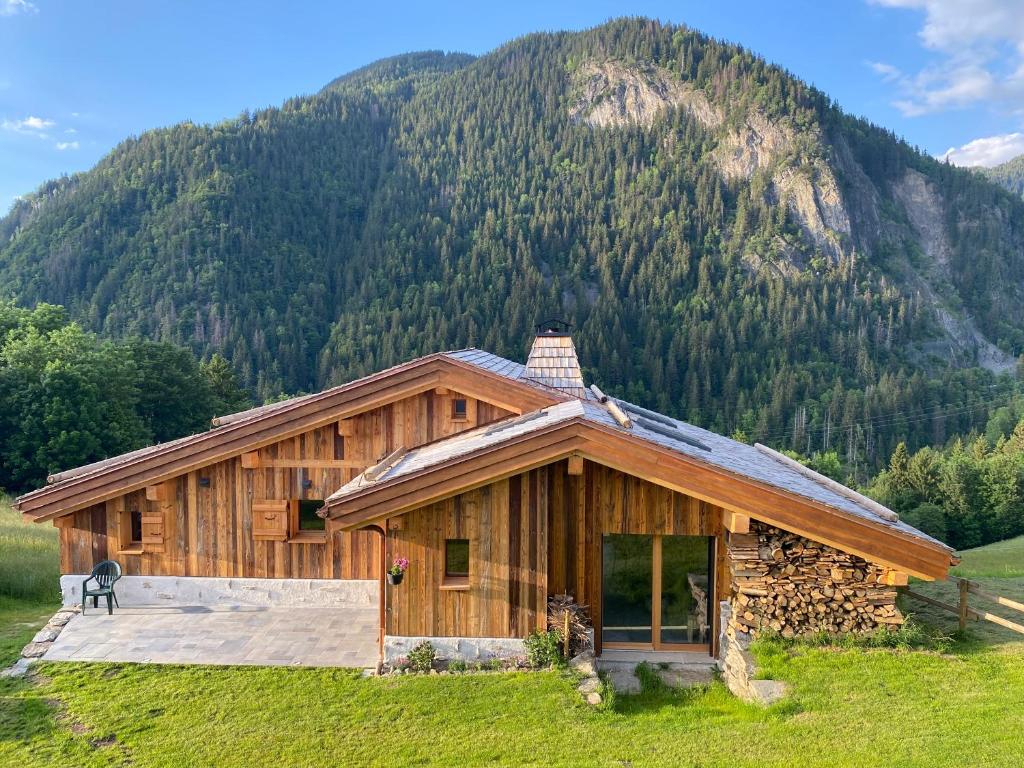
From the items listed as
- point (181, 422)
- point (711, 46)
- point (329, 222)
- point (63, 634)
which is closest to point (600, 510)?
point (63, 634)

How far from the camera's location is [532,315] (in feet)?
422

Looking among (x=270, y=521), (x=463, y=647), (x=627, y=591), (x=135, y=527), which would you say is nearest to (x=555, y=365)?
(x=627, y=591)

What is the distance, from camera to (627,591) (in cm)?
1066

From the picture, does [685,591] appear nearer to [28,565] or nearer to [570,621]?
[570,621]

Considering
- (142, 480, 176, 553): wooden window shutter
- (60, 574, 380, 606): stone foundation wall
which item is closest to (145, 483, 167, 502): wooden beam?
(142, 480, 176, 553): wooden window shutter

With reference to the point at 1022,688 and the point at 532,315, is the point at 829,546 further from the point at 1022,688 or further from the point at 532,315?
the point at 532,315

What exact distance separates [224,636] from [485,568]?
194 inches

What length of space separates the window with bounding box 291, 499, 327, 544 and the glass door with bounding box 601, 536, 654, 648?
5.86 meters

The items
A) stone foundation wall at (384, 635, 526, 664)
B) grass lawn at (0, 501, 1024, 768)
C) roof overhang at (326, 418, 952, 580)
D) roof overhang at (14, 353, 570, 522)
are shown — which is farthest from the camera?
roof overhang at (14, 353, 570, 522)

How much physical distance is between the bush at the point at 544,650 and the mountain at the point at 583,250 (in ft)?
351

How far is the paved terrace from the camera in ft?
33.6

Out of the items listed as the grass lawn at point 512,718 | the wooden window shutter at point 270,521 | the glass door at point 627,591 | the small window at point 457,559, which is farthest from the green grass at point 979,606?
the wooden window shutter at point 270,521

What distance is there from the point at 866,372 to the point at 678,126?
94341mm

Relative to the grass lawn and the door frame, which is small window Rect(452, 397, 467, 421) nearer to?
the door frame
